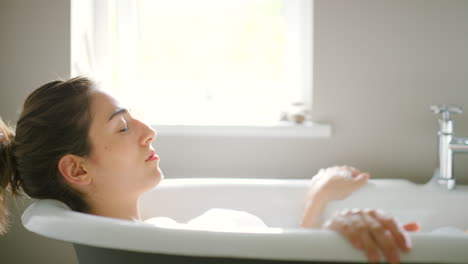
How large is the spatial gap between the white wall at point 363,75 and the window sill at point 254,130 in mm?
39

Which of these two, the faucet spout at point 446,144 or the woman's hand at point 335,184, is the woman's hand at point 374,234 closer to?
the woman's hand at point 335,184

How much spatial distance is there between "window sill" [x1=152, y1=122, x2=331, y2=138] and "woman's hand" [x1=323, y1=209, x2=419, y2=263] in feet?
3.09

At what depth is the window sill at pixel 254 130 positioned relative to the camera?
6.13ft

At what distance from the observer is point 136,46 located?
2236 millimetres

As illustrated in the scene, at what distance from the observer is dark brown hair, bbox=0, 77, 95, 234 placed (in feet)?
3.82

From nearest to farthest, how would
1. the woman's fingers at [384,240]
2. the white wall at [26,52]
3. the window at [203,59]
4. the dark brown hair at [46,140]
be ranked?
the woman's fingers at [384,240] < the dark brown hair at [46,140] < the white wall at [26,52] < the window at [203,59]

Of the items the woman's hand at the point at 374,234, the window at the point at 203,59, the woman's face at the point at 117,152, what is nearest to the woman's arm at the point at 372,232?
the woman's hand at the point at 374,234

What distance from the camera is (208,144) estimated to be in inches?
76.5

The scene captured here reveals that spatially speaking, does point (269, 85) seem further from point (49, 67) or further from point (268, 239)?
point (268, 239)

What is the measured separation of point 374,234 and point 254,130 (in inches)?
41.3

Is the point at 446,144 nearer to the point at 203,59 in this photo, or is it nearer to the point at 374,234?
the point at 374,234

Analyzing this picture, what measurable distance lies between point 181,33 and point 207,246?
1459mm

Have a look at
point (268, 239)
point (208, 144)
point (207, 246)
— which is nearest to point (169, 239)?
point (207, 246)

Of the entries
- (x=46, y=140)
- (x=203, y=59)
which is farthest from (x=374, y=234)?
Answer: (x=203, y=59)
